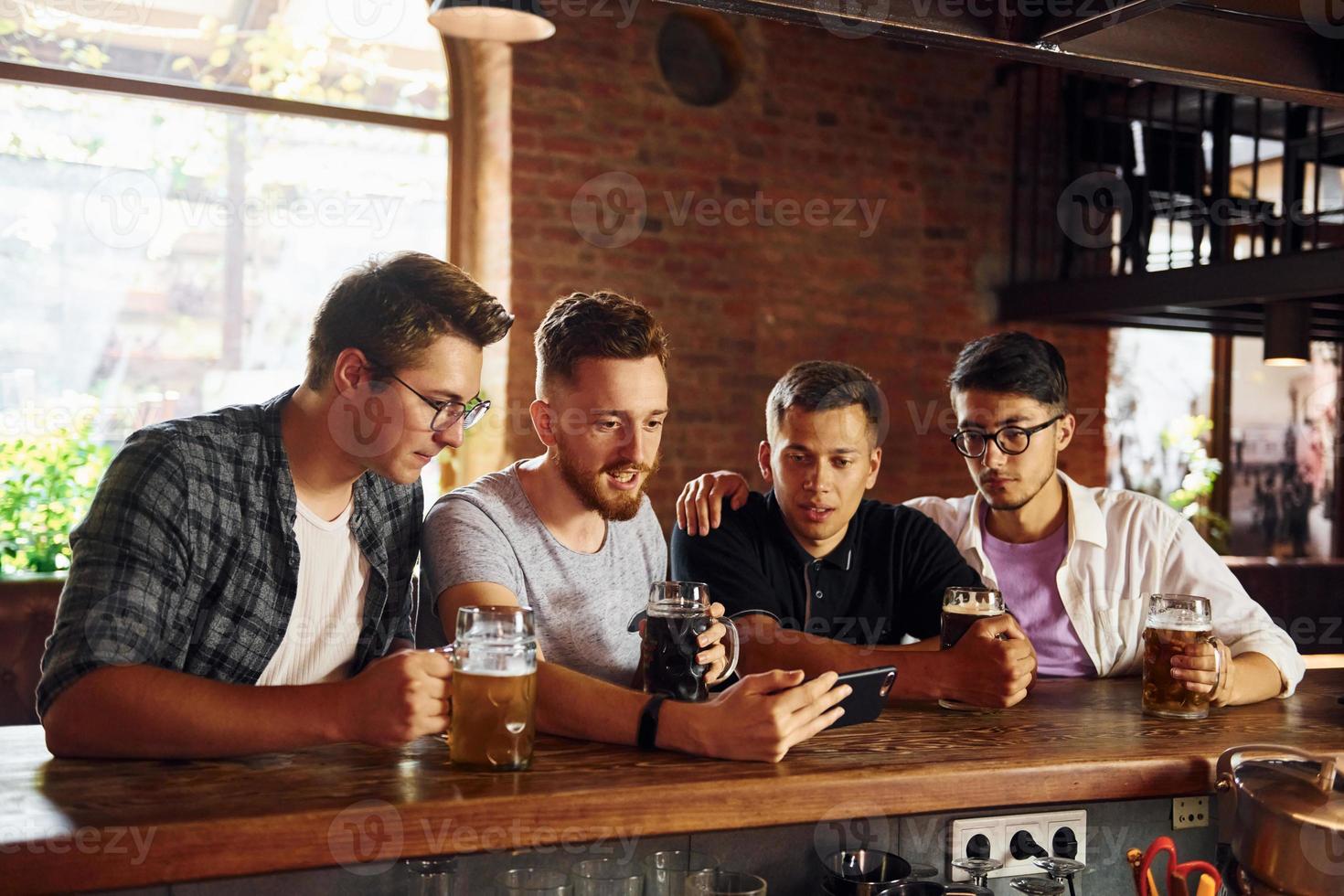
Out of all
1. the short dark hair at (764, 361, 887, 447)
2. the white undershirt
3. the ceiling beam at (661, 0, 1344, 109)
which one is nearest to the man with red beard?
the white undershirt

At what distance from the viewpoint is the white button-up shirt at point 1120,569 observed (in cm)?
234

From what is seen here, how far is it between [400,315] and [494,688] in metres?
0.58

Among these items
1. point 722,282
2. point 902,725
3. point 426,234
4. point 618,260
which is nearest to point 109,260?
point 426,234

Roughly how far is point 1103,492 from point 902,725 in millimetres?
1033

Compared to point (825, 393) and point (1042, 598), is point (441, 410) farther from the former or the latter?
point (1042, 598)

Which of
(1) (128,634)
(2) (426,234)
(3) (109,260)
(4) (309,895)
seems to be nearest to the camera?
(4) (309,895)

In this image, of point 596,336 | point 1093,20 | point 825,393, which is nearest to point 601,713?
point 596,336

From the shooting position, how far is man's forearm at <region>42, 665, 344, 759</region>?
138cm

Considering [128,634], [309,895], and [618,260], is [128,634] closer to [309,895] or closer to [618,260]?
[309,895]

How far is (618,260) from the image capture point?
16.3 feet

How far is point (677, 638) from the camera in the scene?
1.55 meters

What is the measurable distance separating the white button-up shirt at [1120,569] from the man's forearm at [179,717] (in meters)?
1.40

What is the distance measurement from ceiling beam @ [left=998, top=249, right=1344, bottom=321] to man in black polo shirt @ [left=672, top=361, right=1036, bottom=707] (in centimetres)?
285

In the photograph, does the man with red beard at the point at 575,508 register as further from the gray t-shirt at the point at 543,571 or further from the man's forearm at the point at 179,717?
the man's forearm at the point at 179,717
